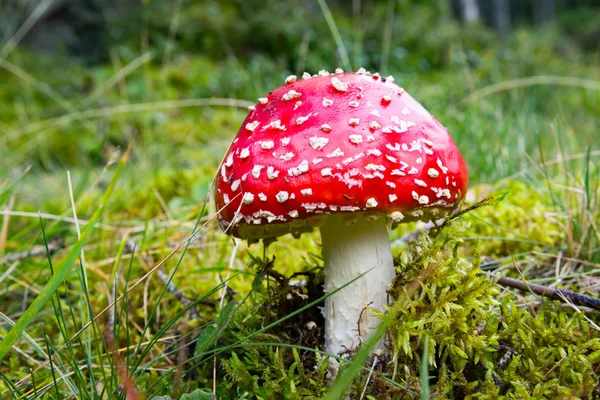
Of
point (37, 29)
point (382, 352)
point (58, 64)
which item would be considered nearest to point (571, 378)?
point (382, 352)

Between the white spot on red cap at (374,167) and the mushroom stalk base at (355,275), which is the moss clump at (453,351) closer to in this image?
the mushroom stalk base at (355,275)

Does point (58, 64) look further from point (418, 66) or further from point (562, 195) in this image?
point (562, 195)

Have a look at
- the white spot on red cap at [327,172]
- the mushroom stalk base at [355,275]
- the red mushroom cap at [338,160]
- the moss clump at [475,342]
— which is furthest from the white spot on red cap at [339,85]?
the moss clump at [475,342]

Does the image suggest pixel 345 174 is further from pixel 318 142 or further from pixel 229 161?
pixel 229 161

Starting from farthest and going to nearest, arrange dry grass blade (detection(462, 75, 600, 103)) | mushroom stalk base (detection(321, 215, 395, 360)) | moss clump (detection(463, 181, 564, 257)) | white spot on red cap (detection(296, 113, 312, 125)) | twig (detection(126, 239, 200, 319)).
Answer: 1. dry grass blade (detection(462, 75, 600, 103))
2. moss clump (detection(463, 181, 564, 257))
3. twig (detection(126, 239, 200, 319))
4. mushroom stalk base (detection(321, 215, 395, 360))
5. white spot on red cap (detection(296, 113, 312, 125))

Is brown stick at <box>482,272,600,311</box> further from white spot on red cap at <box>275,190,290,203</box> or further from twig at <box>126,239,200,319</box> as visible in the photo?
twig at <box>126,239,200,319</box>

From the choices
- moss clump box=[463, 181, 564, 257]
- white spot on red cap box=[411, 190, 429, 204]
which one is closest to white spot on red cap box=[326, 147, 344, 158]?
white spot on red cap box=[411, 190, 429, 204]

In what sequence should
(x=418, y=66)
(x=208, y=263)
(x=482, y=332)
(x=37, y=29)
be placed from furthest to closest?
(x=37, y=29), (x=418, y=66), (x=208, y=263), (x=482, y=332)
